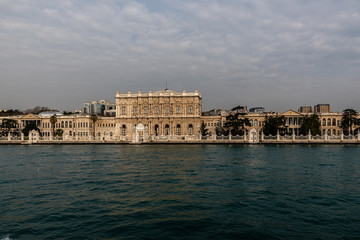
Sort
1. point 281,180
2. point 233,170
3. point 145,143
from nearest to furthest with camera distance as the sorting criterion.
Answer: point 281,180
point 233,170
point 145,143

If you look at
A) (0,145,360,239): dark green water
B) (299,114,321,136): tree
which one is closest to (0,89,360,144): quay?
(299,114,321,136): tree

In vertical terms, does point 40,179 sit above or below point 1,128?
below

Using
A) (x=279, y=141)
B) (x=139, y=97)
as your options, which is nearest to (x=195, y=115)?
(x=139, y=97)

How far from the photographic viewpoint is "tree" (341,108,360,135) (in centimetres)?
6519

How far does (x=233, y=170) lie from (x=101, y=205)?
10881 mm

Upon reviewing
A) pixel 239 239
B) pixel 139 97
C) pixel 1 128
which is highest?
pixel 139 97

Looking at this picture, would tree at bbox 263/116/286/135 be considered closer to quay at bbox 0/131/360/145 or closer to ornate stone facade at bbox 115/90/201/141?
quay at bbox 0/131/360/145

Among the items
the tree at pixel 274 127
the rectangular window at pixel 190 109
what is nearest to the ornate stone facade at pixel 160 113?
the rectangular window at pixel 190 109

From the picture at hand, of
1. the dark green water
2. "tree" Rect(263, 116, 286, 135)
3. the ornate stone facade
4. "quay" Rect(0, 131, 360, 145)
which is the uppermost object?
the ornate stone facade

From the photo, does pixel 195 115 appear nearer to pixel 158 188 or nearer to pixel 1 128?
pixel 1 128

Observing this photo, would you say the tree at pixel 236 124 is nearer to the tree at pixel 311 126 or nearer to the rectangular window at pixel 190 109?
the tree at pixel 311 126

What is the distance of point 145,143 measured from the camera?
5928 centimetres

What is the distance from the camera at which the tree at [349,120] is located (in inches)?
2566

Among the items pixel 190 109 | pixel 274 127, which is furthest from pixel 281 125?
pixel 190 109
